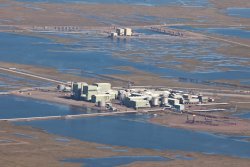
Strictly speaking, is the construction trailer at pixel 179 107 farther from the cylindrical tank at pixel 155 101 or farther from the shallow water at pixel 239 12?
the shallow water at pixel 239 12

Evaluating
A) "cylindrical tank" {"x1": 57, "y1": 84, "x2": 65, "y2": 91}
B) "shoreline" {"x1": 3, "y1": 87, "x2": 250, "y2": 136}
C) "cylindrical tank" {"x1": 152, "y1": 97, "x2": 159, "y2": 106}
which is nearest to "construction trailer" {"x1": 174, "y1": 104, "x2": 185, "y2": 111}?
"shoreline" {"x1": 3, "y1": 87, "x2": 250, "y2": 136}

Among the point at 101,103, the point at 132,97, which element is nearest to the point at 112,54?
the point at 132,97

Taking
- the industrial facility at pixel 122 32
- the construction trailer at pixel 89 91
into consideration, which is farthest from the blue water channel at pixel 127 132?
the industrial facility at pixel 122 32

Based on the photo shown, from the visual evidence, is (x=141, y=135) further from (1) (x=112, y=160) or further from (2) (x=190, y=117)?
(1) (x=112, y=160)

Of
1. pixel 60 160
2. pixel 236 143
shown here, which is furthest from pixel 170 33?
pixel 60 160

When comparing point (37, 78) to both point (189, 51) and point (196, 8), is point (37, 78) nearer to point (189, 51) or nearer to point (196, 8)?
point (189, 51)

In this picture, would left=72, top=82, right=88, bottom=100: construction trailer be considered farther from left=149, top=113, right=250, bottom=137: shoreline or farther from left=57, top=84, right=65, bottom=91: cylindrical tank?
left=149, top=113, right=250, bottom=137: shoreline
